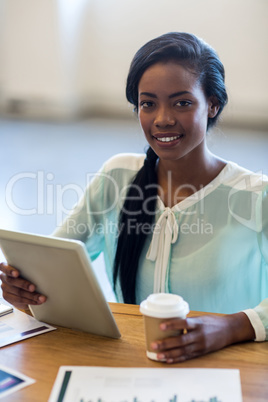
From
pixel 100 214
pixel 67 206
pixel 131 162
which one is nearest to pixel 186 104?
pixel 131 162

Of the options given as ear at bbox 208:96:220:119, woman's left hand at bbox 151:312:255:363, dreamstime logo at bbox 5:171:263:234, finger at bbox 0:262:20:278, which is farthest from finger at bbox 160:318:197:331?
ear at bbox 208:96:220:119

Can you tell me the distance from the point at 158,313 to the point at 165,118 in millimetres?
626

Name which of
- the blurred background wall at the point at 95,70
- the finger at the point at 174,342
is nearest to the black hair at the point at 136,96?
the finger at the point at 174,342

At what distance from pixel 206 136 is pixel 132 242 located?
16.0 inches

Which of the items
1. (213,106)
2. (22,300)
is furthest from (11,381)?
(213,106)

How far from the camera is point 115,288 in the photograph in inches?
68.9

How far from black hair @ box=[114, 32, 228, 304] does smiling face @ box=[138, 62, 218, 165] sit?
0.03 meters

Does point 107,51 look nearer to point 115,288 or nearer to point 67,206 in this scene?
point 67,206

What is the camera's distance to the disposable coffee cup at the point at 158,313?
41.8 inches

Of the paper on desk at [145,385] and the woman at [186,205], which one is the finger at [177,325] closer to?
the paper on desk at [145,385]

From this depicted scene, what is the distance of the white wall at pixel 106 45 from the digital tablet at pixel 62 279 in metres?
4.75

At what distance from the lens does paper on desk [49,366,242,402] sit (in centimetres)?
97

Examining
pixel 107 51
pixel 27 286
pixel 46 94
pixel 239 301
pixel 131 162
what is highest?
pixel 107 51

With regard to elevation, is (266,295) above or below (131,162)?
below
